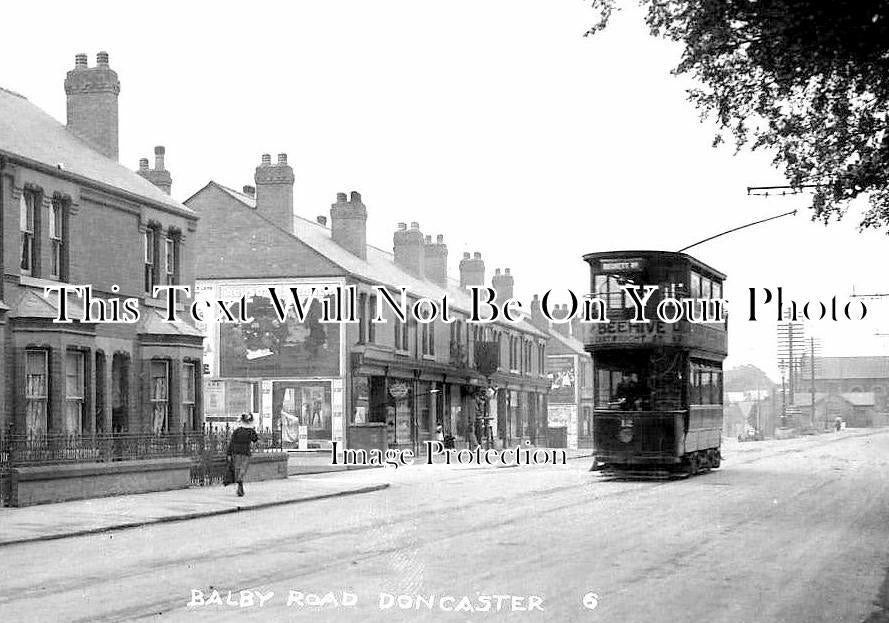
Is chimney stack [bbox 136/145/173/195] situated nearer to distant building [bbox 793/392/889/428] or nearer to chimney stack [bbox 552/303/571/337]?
chimney stack [bbox 552/303/571/337]

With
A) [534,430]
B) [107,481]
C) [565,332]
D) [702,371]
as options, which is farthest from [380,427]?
[565,332]

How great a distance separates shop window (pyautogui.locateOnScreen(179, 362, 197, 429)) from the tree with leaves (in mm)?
18019

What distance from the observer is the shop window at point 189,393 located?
32.8 metres

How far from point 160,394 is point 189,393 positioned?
1.08 meters

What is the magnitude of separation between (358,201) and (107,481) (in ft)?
106

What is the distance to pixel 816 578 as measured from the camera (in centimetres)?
1370

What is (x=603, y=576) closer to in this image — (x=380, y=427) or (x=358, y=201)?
(x=380, y=427)

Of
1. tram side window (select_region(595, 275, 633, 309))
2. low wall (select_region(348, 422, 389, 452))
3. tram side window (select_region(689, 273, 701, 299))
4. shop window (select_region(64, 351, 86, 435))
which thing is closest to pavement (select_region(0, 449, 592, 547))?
shop window (select_region(64, 351, 86, 435))

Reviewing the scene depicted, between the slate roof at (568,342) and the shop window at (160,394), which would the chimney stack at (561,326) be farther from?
the shop window at (160,394)

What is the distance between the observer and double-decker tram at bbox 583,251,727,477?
106ft

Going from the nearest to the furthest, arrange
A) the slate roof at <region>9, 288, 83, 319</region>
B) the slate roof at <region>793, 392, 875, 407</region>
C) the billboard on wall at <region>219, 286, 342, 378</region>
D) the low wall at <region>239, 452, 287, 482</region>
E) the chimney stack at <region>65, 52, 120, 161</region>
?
the slate roof at <region>9, 288, 83, 319</region>, the low wall at <region>239, 452, 287, 482</region>, the chimney stack at <region>65, 52, 120, 161</region>, the billboard on wall at <region>219, 286, 342, 378</region>, the slate roof at <region>793, 392, 875, 407</region>

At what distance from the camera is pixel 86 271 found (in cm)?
2975

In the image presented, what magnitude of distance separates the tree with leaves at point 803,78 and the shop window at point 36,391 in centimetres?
1599

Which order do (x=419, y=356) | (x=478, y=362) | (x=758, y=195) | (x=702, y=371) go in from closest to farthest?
(x=758, y=195) → (x=702, y=371) → (x=419, y=356) → (x=478, y=362)
